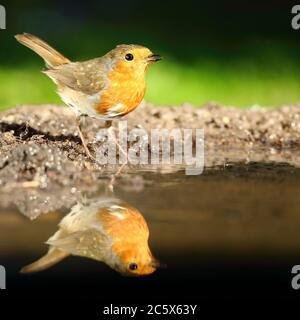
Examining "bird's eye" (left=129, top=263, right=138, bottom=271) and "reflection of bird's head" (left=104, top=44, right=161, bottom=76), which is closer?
"bird's eye" (left=129, top=263, right=138, bottom=271)

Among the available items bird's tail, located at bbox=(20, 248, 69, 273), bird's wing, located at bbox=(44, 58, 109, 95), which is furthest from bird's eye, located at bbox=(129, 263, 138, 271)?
bird's wing, located at bbox=(44, 58, 109, 95)

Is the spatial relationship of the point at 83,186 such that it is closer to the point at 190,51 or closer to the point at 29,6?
the point at 190,51

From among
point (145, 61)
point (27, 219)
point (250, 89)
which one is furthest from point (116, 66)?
point (250, 89)

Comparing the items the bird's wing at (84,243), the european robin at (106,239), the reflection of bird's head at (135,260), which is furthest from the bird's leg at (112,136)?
the reflection of bird's head at (135,260)

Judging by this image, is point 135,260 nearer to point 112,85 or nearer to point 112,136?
point 112,85

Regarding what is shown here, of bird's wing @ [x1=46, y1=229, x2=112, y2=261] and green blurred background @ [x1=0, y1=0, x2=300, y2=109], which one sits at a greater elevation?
green blurred background @ [x1=0, y1=0, x2=300, y2=109]

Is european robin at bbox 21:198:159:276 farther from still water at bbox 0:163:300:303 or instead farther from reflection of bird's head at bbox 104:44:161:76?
reflection of bird's head at bbox 104:44:161:76

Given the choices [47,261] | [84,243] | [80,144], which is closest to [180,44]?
[80,144]

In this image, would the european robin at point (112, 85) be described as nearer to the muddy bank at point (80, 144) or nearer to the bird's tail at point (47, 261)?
the muddy bank at point (80, 144)
